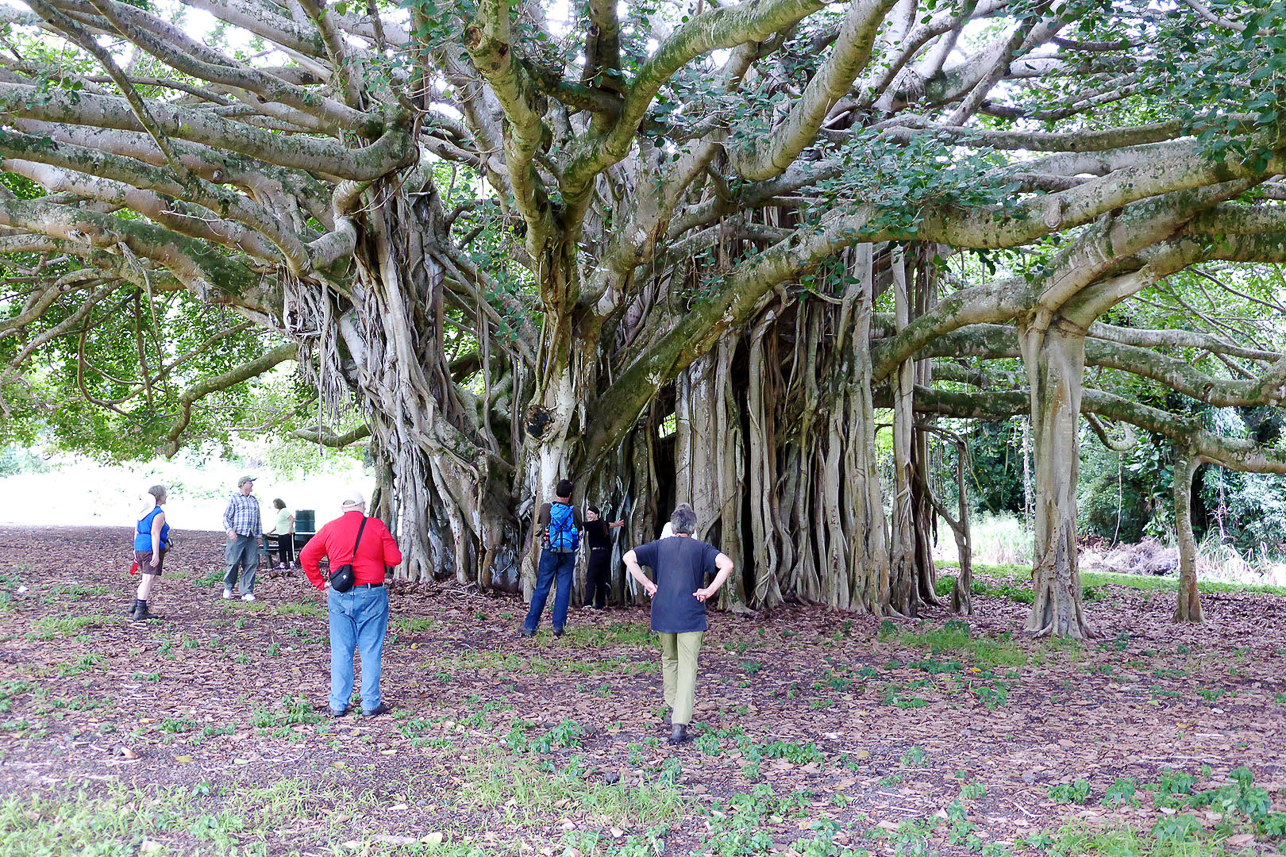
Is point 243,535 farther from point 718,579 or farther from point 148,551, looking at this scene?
point 718,579

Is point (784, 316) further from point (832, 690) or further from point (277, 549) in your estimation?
point (277, 549)

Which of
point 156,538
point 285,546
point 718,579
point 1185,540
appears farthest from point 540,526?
point 1185,540

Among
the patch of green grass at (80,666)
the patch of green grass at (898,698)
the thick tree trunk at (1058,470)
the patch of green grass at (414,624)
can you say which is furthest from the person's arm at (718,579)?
the thick tree trunk at (1058,470)

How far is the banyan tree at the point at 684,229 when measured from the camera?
18.4 feet

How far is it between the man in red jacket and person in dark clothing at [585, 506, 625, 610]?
12.6 feet

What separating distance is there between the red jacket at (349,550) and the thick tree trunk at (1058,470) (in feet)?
16.9

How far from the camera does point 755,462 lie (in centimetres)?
907

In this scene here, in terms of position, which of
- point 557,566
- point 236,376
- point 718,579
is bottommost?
point 557,566

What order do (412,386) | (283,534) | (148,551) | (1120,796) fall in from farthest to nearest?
(283,534)
(412,386)
(148,551)
(1120,796)

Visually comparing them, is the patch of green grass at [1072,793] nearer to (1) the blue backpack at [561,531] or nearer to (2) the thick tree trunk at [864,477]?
(1) the blue backpack at [561,531]

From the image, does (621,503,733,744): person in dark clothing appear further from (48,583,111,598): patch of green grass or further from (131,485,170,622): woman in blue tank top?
(48,583,111,598): patch of green grass

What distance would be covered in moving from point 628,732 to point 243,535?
4.96m

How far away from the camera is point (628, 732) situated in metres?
4.75

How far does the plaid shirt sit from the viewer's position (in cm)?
831
